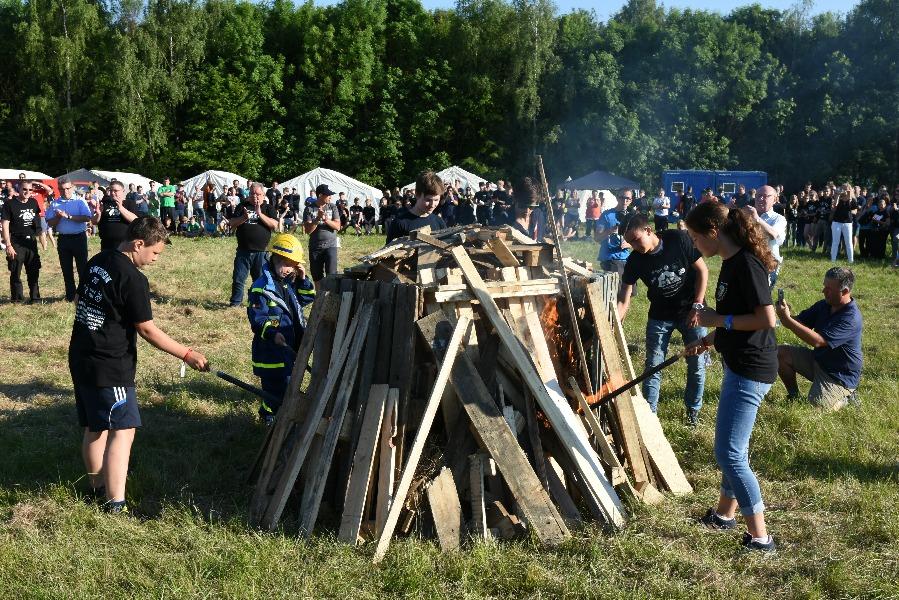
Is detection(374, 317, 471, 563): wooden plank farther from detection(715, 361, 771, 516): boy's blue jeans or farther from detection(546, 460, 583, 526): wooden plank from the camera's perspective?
detection(715, 361, 771, 516): boy's blue jeans

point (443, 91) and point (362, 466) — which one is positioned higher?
point (443, 91)

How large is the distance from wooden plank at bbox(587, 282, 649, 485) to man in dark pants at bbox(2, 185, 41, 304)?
10236 millimetres

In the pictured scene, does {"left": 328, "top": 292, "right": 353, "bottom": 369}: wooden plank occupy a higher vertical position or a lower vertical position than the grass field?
higher

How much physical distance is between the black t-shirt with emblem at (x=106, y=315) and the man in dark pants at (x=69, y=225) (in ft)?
22.7

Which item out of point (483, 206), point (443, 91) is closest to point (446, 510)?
point (483, 206)

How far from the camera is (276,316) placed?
625 cm

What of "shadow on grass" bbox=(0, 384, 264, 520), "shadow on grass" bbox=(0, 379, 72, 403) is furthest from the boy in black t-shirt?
"shadow on grass" bbox=(0, 379, 72, 403)

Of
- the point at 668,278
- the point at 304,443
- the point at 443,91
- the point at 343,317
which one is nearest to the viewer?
the point at 304,443

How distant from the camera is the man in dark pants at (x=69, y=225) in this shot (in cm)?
1123

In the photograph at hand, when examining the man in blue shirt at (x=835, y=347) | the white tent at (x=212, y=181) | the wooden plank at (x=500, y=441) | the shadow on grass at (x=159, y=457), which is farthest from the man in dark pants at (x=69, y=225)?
the white tent at (x=212, y=181)

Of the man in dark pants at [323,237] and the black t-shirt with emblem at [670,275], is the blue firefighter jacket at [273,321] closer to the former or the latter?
the black t-shirt with emblem at [670,275]

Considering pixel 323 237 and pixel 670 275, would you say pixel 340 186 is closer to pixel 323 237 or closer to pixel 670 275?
pixel 323 237

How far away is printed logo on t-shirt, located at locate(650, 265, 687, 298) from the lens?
6.45 metres

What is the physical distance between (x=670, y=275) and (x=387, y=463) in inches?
122
